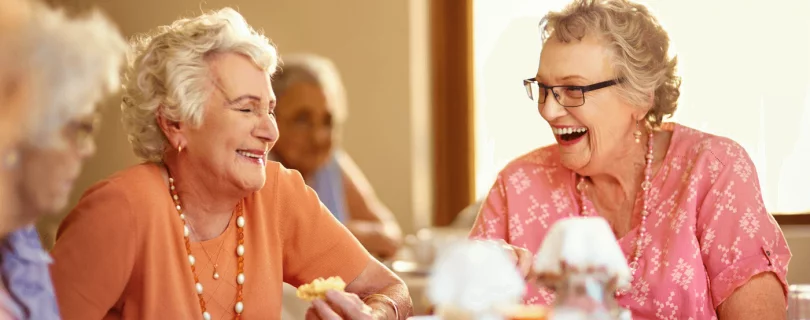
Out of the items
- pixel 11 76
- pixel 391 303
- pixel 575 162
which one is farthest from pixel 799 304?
pixel 11 76

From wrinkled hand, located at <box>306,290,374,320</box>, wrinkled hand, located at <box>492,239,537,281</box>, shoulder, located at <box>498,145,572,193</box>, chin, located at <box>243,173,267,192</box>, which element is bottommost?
wrinkled hand, located at <box>306,290,374,320</box>

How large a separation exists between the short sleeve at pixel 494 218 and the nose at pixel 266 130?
24.7 inches

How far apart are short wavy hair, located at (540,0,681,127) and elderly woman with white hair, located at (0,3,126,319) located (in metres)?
1.28

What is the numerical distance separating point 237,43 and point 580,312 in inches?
40.8

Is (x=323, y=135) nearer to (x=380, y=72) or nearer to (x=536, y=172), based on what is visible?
(x=380, y=72)

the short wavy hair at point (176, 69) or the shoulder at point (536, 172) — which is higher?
the short wavy hair at point (176, 69)

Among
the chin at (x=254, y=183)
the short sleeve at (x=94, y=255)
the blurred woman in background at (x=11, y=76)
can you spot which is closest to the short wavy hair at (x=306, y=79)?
the chin at (x=254, y=183)

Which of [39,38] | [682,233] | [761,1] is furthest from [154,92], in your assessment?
[761,1]

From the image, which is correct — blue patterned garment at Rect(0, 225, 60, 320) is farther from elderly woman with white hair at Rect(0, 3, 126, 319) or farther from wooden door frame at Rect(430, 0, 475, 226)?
wooden door frame at Rect(430, 0, 475, 226)

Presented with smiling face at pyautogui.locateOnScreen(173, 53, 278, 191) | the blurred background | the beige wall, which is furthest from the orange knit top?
the beige wall

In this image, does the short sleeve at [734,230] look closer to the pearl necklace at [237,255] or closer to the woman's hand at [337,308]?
the woman's hand at [337,308]

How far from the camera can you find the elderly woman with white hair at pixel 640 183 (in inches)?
87.3

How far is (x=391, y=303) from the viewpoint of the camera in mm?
2121

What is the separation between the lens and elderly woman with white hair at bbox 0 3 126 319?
125cm
